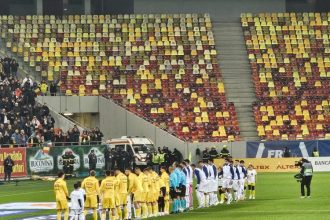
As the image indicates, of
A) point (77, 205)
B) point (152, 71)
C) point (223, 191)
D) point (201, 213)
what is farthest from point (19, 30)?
point (77, 205)

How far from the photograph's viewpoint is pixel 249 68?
3391 inches

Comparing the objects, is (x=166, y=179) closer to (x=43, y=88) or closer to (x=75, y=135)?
(x=75, y=135)

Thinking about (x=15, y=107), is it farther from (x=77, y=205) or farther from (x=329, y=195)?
(x=77, y=205)

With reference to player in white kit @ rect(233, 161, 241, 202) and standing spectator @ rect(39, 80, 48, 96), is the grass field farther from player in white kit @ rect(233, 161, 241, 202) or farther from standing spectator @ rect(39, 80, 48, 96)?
standing spectator @ rect(39, 80, 48, 96)

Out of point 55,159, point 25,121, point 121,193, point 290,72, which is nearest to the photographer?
point 121,193

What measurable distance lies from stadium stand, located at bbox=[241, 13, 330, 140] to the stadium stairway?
544 millimetres

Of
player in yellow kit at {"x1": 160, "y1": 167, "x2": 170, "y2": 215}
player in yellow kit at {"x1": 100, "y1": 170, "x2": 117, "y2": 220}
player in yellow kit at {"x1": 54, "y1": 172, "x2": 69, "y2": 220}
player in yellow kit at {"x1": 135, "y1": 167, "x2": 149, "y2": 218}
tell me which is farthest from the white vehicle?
player in yellow kit at {"x1": 54, "y1": 172, "x2": 69, "y2": 220}

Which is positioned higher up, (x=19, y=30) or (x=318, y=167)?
(x=19, y=30)

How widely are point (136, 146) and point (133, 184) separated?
1217 inches

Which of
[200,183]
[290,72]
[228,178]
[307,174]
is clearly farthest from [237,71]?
[200,183]

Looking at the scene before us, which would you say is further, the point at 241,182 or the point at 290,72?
the point at 290,72

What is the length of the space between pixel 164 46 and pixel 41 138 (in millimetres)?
20713

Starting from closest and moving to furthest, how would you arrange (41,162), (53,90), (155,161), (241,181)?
(241,181) → (41,162) → (155,161) → (53,90)

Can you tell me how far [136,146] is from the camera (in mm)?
73188
